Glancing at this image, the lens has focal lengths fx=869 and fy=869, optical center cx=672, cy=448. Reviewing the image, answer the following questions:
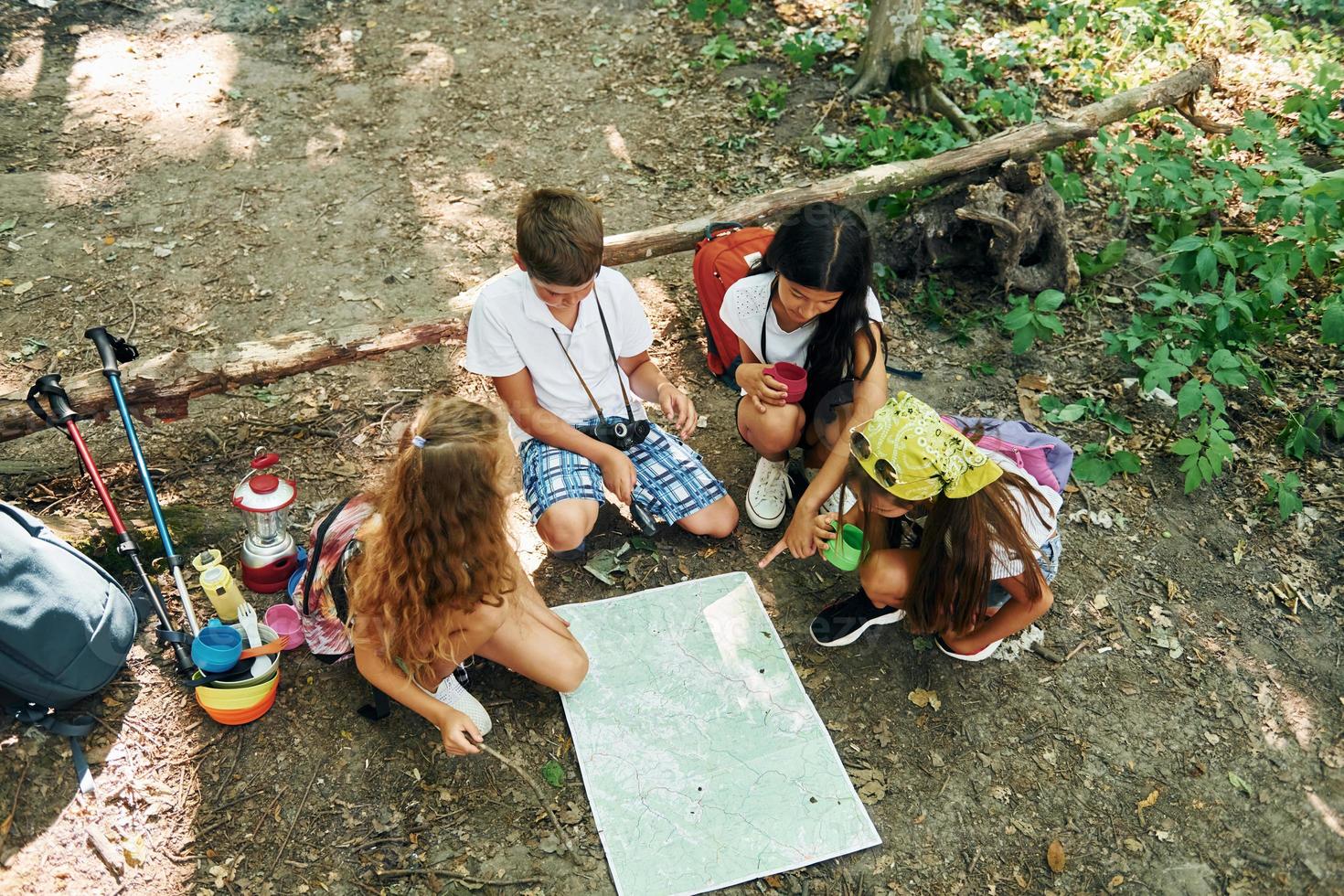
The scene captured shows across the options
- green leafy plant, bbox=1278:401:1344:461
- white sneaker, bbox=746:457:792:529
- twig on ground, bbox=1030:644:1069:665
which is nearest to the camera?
twig on ground, bbox=1030:644:1069:665

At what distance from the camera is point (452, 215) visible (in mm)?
4629

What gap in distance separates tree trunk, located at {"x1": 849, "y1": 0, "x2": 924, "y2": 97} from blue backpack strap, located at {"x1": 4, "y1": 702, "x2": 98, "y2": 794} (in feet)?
16.6

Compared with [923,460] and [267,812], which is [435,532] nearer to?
[267,812]

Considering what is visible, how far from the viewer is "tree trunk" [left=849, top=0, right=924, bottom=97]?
5320 millimetres

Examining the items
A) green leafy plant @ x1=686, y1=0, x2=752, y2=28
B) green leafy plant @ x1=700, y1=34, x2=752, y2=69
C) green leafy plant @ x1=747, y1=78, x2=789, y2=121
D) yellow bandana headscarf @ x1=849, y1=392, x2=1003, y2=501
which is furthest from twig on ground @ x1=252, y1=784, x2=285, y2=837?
green leafy plant @ x1=686, y1=0, x2=752, y2=28

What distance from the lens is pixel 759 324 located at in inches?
119

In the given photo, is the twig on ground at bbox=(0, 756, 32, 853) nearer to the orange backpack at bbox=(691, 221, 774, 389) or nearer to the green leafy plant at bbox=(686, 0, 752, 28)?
the orange backpack at bbox=(691, 221, 774, 389)

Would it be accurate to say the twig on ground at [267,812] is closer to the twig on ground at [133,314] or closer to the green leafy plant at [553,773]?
the green leafy plant at [553,773]

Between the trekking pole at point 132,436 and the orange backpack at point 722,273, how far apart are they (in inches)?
79.1

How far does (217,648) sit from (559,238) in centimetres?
148

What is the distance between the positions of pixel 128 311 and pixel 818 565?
10.7 ft

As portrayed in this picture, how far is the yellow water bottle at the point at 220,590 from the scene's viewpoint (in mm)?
2529

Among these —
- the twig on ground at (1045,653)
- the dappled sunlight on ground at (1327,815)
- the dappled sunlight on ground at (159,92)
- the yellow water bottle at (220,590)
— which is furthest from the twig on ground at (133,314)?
the dappled sunlight on ground at (1327,815)

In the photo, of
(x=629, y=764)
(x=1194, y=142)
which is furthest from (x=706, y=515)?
(x=1194, y=142)
